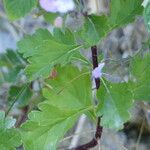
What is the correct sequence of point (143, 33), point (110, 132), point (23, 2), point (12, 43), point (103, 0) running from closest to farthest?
1. point (23, 2)
2. point (103, 0)
3. point (110, 132)
4. point (143, 33)
5. point (12, 43)

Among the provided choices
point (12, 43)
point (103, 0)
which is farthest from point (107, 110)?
point (12, 43)

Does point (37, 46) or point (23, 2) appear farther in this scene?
point (37, 46)

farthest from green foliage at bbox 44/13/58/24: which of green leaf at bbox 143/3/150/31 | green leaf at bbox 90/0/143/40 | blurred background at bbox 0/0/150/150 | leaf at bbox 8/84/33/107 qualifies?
green leaf at bbox 143/3/150/31

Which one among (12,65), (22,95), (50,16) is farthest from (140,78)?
(12,65)

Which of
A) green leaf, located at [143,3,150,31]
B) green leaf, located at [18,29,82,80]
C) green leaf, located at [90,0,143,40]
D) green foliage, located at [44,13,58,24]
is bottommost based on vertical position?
green foliage, located at [44,13,58,24]

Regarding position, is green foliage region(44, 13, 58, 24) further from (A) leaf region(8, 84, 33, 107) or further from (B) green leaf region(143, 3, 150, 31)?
(B) green leaf region(143, 3, 150, 31)

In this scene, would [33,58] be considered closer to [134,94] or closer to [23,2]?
[23,2]

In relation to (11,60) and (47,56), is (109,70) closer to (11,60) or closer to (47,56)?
(47,56)

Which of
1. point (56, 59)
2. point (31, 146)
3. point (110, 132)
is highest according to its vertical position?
point (56, 59)
